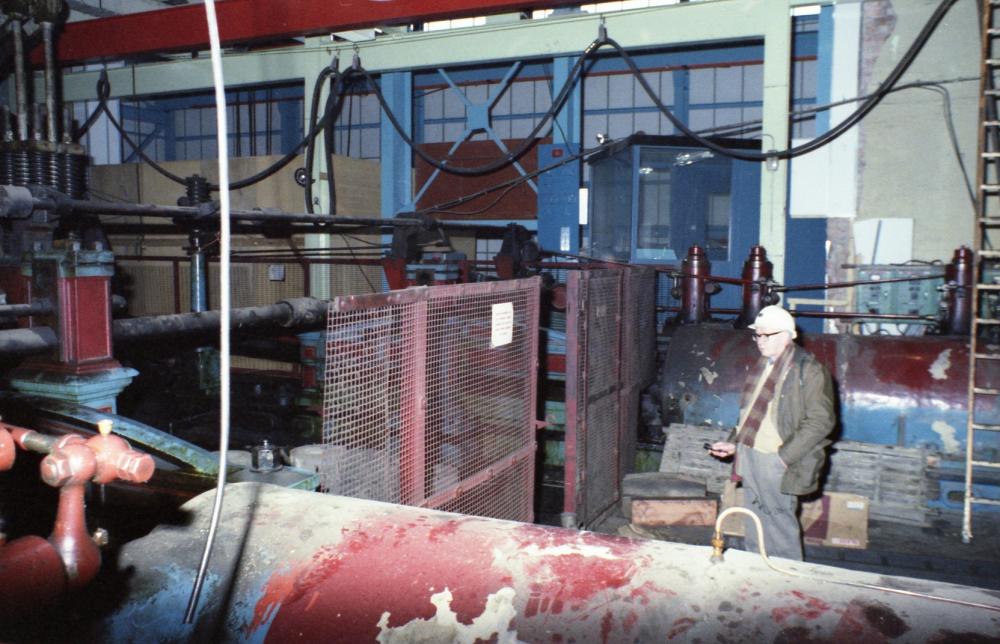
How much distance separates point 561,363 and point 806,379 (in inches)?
115

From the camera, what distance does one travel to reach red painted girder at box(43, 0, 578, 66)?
647cm

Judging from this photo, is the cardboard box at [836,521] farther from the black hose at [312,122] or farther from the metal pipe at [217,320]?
the black hose at [312,122]

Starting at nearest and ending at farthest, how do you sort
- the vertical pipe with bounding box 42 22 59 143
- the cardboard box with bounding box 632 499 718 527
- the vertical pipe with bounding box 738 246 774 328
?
1. the cardboard box with bounding box 632 499 718 527
2. the vertical pipe with bounding box 42 22 59 143
3. the vertical pipe with bounding box 738 246 774 328

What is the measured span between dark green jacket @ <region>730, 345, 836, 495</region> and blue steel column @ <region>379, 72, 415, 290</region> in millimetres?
7378

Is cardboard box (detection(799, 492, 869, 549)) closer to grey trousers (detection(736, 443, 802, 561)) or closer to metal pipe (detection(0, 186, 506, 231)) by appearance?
grey trousers (detection(736, 443, 802, 561))

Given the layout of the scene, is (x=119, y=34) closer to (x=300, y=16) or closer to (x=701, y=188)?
(x=300, y=16)

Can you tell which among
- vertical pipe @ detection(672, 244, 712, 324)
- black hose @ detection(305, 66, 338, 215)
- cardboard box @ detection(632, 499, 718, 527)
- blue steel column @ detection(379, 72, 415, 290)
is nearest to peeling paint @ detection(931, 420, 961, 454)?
cardboard box @ detection(632, 499, 718, 527)

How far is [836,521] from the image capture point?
5266 mm

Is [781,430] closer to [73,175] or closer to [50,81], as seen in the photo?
[73,175]

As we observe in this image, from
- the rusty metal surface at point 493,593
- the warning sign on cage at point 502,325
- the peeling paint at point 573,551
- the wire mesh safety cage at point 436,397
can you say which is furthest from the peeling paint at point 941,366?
the peeling paint at point 573,551

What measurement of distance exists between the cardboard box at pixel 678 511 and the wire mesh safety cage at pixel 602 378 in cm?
37

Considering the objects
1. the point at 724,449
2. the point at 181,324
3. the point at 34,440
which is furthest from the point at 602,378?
the point at 34,440

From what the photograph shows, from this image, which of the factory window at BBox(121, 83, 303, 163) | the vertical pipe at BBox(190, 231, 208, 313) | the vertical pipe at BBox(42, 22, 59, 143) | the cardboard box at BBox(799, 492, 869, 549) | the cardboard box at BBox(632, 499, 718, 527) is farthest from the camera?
the factory window at BBox(121, 83, 303, 163)

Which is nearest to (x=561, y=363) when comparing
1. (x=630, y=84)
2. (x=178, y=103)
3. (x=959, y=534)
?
(x=959, y=534)
